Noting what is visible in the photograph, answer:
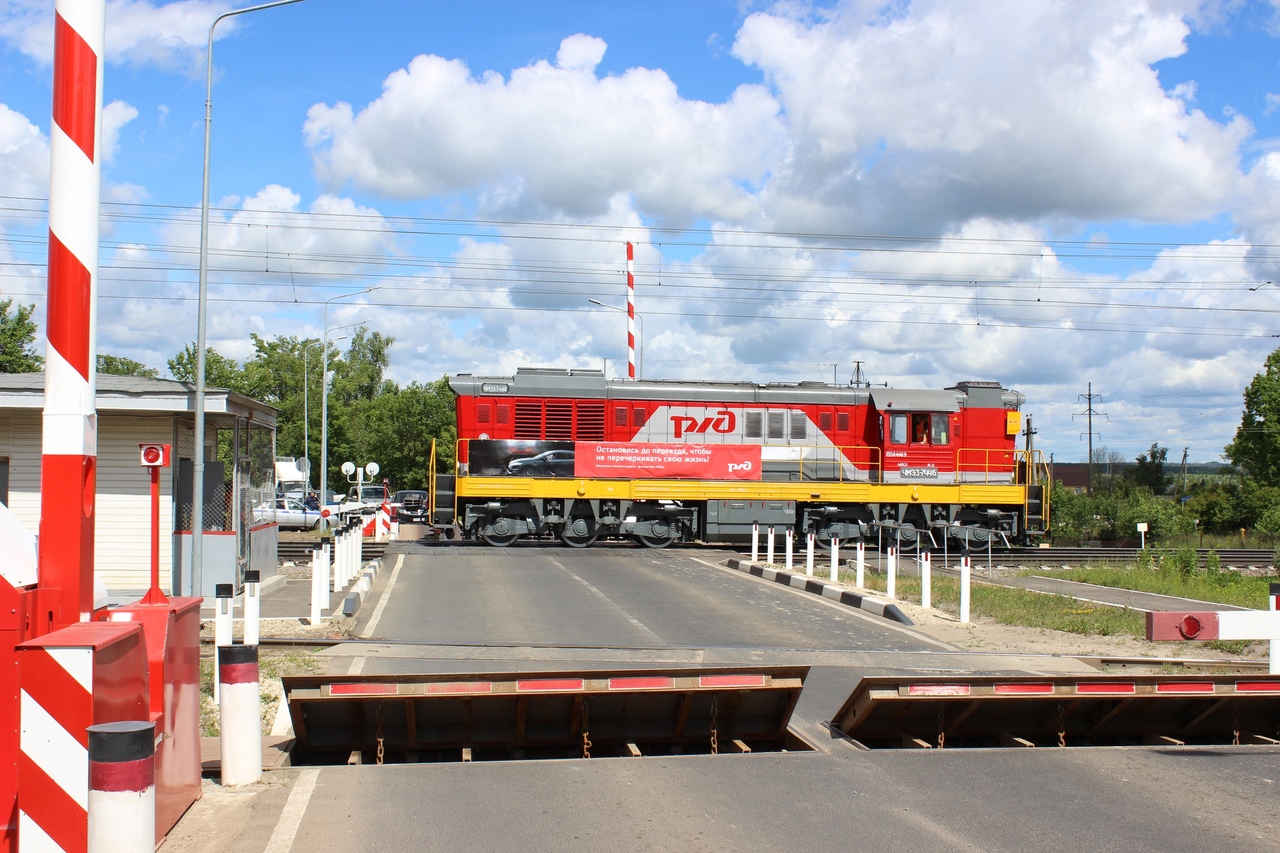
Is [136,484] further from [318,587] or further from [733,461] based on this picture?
[733,461]

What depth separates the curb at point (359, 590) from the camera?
14508 mm

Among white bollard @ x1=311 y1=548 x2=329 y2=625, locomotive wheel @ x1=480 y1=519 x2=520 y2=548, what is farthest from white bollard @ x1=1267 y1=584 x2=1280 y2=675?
locomotive wheel @ x1=480 y1=519 x2=520 y2=548

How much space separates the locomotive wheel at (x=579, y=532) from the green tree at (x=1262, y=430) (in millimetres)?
54414

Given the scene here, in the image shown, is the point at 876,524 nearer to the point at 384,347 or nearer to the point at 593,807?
the point at 593,807

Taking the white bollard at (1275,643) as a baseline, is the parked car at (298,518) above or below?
below

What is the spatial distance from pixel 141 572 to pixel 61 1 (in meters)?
13.7

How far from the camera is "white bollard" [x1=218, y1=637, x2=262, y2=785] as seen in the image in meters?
6.03

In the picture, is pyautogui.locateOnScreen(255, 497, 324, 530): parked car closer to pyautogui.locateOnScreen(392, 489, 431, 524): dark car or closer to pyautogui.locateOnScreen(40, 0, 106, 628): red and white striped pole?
pyautogui.locateOnScreen(392, 489, 431, 524): dark car

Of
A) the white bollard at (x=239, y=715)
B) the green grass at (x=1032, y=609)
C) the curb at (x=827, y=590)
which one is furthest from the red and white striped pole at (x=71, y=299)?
the green grass at (x=1032, y=609)

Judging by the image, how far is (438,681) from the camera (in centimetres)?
650

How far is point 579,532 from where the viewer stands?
87.0ft

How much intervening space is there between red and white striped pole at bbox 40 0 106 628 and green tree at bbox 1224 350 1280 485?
7219 centimetres

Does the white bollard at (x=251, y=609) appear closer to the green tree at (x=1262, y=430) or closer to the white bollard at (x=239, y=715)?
the white bollard at (x=239, y=715)

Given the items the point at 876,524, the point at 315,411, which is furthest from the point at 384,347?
the point at 876,524
